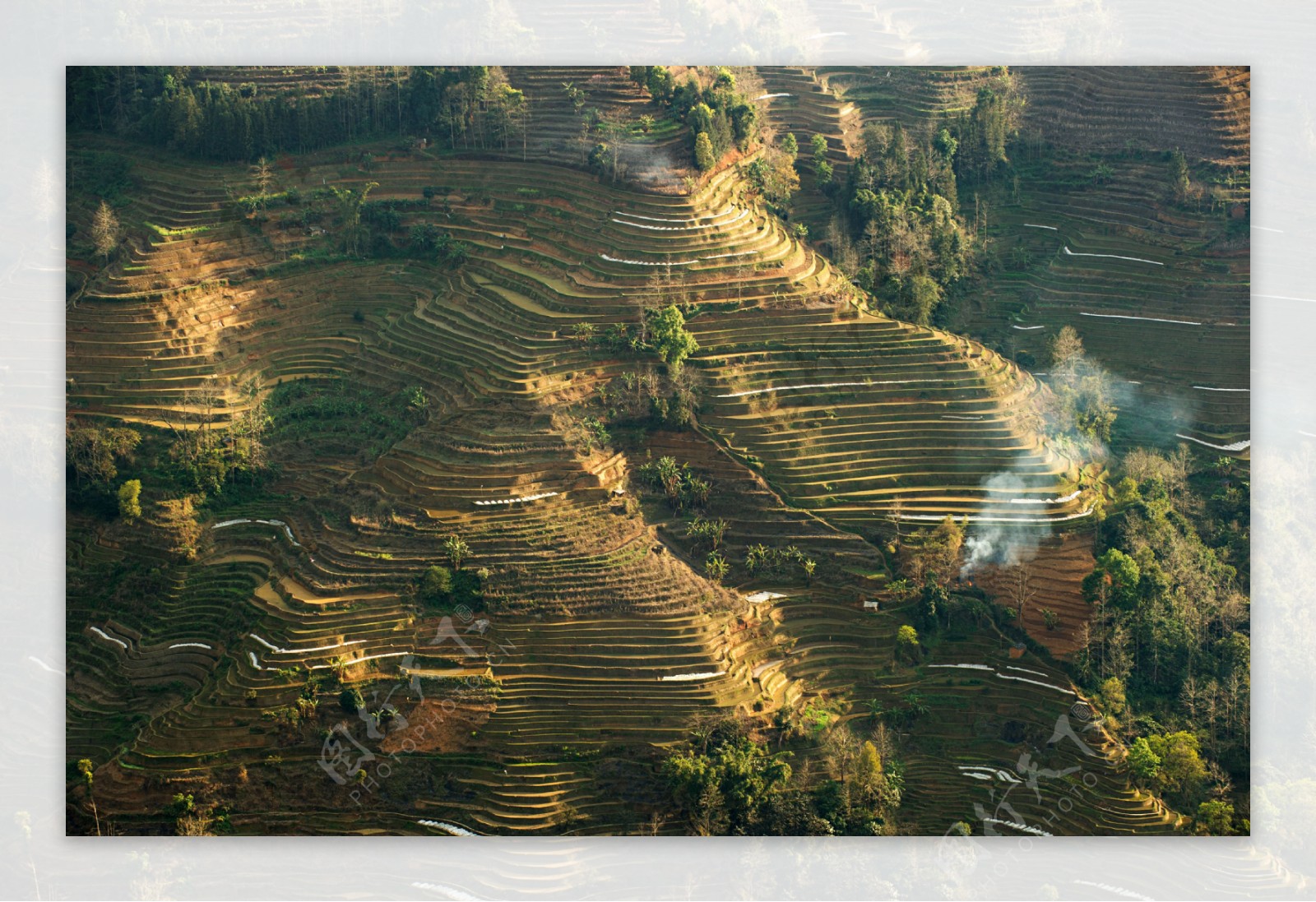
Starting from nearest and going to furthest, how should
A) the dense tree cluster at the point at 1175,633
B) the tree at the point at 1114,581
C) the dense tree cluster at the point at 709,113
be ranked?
the dense tree cluster at the point at 1175,633
the tree at the point at 1114,581
the dense tree cluster at the point at 709,113

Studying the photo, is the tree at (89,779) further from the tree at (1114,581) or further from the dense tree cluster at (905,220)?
the tree at (1114,581)

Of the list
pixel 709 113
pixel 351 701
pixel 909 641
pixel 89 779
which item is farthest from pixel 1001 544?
pixel 89 779

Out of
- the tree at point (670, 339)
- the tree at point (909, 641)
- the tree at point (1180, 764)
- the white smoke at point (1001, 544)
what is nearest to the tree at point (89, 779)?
the tree at point (670, 339)

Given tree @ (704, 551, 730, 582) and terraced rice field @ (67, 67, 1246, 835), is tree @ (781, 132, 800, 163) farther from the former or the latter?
tree @ (704, 551, 730, 582)

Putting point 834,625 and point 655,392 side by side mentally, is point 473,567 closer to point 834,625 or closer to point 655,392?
point 655,392

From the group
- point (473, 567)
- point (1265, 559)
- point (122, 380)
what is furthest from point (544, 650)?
point (1265, 559)
